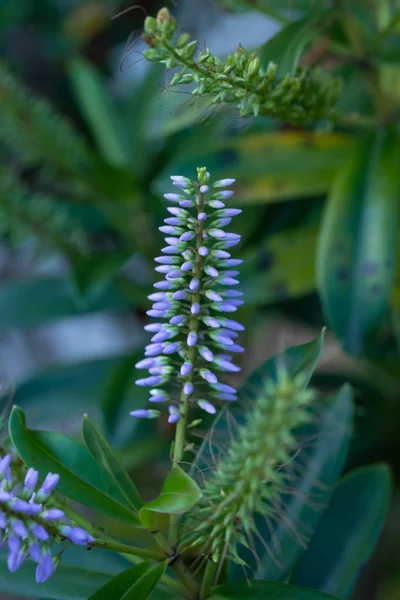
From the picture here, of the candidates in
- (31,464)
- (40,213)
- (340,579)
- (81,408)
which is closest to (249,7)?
(40,213)

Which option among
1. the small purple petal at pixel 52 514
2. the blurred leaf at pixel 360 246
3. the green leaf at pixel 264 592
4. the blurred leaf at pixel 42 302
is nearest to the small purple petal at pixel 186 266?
the small purple petal at pixel 52 514

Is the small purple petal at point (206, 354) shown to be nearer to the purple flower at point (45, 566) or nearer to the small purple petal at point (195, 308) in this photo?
the small purple petal at point (195, 308)

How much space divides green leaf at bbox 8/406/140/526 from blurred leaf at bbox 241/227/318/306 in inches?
23.8

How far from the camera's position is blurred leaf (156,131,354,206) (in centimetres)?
120

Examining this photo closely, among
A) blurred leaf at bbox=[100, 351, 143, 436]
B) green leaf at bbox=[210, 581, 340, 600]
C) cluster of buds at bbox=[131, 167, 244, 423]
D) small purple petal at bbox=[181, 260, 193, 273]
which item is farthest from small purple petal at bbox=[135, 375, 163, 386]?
blurred leaf at bbox=[100, 351, 143, 436]

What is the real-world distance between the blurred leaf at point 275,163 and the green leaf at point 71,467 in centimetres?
62

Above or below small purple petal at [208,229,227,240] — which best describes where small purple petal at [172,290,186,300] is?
below

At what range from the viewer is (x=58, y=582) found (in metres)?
0.73

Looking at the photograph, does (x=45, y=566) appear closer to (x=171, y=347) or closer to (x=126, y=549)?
(x=126, y=549)

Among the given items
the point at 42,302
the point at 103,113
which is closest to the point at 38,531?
the point at 42,302

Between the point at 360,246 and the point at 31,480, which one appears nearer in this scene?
the point at 31,480

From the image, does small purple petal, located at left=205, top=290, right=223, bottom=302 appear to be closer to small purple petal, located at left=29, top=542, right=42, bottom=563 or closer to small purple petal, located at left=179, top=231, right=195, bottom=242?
small purple petal, located at left=179, top=231, right=195, bottom=242

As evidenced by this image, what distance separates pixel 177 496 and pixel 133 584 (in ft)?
0.36

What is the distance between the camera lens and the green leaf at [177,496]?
57 cm
